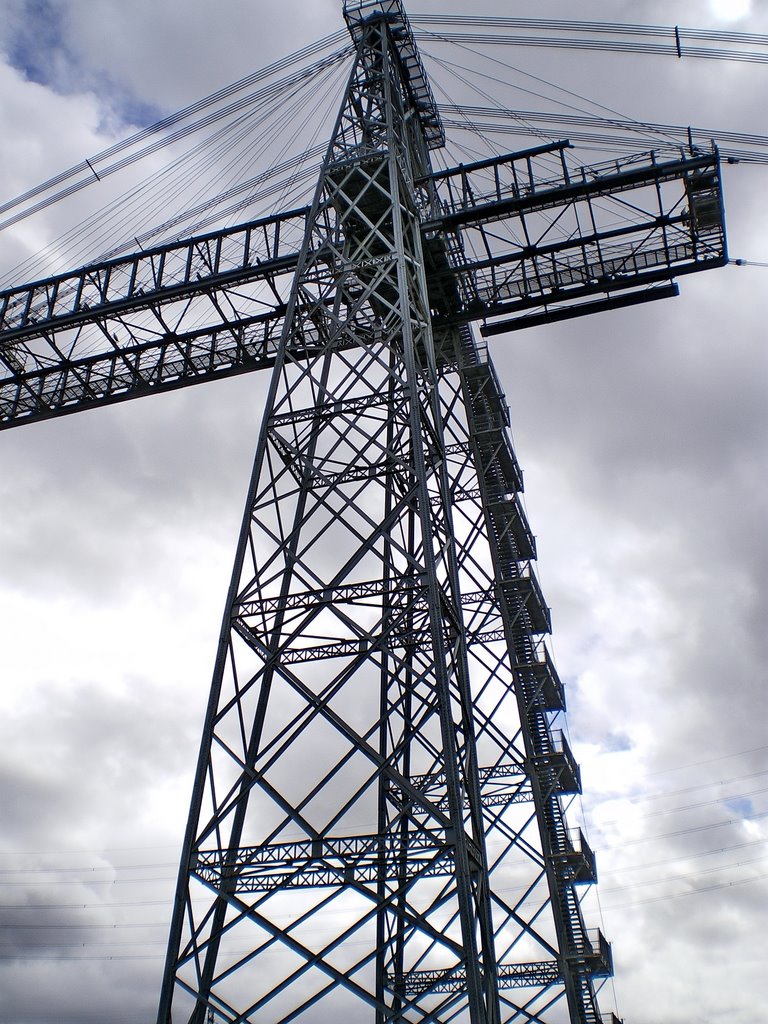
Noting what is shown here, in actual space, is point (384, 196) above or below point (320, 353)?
above

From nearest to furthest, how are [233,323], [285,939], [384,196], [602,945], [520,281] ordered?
[285,939] → [384,196] → [602,945] → [520,281] → [233,323]

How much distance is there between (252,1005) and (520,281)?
54.1ft

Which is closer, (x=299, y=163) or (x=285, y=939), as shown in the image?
(x=285, y=939)

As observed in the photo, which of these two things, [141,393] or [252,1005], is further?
[141,393]

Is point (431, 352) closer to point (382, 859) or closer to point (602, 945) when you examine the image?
point (382, 859)

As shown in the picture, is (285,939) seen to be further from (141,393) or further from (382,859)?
(141,393)

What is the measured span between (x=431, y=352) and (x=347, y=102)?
743 centimetres

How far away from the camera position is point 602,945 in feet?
65.9

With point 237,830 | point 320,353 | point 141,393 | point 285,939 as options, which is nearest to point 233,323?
point 141,393

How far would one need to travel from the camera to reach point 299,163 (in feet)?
83.5

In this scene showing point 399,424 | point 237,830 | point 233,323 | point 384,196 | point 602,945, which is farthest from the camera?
point 233,323

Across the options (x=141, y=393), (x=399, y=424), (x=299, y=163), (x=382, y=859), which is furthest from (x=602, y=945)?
(x=299, y=163)

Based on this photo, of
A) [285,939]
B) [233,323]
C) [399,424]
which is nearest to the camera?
[285,939]

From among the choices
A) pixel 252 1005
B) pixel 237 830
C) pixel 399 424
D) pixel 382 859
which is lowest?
pixel 252 1005
